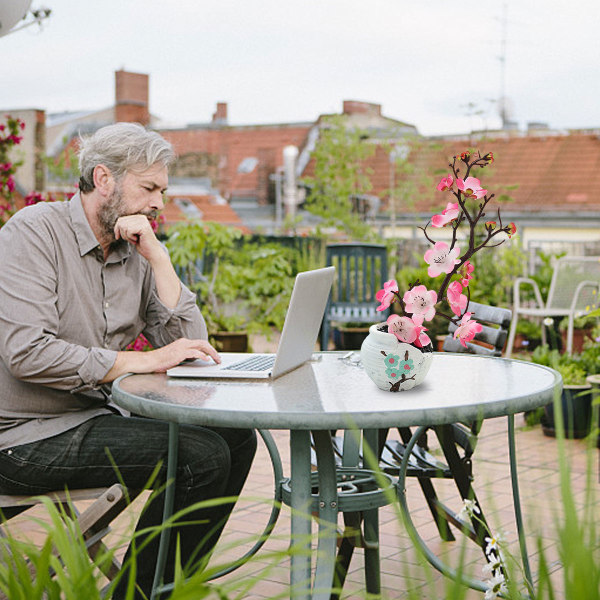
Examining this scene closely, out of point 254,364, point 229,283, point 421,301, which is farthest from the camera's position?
point 229,283

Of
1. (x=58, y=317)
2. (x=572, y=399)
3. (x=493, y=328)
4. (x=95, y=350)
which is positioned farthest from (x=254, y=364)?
(x=572, y=399)

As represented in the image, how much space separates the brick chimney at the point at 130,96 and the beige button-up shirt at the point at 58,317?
Result: 105 feet

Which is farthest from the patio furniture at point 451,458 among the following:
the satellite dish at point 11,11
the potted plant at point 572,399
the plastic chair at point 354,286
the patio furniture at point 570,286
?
the patio furniture at point 570,286

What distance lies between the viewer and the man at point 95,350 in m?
2.45

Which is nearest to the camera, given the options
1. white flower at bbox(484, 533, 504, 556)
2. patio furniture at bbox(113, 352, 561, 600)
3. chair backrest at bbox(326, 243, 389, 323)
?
white flower at bbox(484, 533, 504, 556)

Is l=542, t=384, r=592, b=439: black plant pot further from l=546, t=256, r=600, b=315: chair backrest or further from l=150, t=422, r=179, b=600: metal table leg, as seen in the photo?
l=150, t=422, r=179, b=600: metal table leg

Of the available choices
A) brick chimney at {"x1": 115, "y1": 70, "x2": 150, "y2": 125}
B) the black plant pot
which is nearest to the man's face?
the black plant pot

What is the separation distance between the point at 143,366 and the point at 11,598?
1.24 m

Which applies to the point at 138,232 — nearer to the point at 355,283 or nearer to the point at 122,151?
the point at 122,151

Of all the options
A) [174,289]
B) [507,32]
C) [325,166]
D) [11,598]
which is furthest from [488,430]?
[507,32]

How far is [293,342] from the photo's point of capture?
2459mm

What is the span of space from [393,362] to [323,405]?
24 centimetres


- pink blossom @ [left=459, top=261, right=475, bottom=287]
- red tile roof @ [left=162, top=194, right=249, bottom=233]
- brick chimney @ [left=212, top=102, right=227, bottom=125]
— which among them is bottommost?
pink blossom @ [left=459, top=261, right=475, bottom=287]

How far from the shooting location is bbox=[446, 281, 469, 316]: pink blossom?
2.32m
